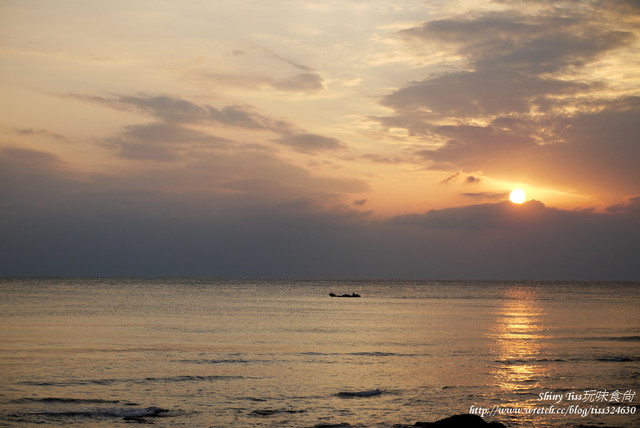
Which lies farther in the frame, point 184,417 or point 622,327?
point 622,327

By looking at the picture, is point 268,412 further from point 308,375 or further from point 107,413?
point 308,375

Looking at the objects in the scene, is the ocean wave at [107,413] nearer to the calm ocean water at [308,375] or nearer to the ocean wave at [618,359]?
the calm ocean water at [308,375]

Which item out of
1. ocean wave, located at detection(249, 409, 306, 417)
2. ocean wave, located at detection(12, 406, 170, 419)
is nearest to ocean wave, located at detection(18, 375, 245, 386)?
ocean wave, located at detection(12, 406, 170, 419)

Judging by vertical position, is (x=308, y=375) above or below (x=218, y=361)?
above

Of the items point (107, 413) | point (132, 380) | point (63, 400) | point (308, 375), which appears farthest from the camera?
point (308, 375)

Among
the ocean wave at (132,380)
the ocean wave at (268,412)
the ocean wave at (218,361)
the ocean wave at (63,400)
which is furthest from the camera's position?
the ocean wave at (218,361)

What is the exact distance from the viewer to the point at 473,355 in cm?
4525

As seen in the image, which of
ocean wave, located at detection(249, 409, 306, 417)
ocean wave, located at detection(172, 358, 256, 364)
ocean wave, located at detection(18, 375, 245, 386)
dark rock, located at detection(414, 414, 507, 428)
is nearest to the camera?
dark rock, located at detection(414, 414, 507, 428)

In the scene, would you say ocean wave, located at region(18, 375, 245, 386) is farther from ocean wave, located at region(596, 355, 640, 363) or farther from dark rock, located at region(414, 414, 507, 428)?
ocean wave, located at region(596, 355, 640, 363)

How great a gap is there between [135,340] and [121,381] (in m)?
20.1

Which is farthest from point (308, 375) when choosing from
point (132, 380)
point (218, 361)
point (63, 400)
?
point (63, 400)

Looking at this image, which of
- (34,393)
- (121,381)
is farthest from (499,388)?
(34,393)

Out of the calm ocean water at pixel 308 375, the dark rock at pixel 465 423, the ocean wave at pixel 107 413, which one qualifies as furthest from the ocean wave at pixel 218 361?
the dark rock at pixel 465 423

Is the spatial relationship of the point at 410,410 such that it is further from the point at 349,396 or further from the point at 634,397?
the point at 634,397
